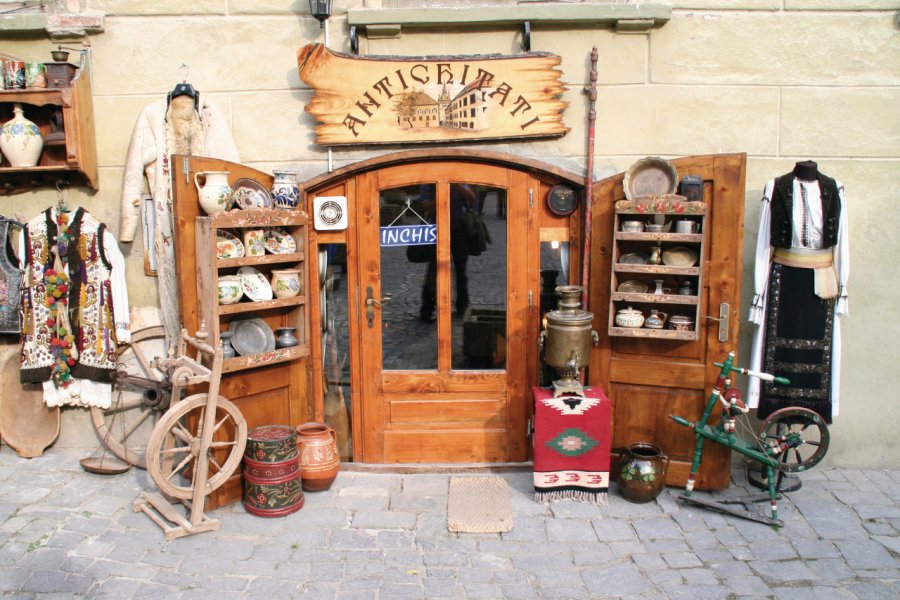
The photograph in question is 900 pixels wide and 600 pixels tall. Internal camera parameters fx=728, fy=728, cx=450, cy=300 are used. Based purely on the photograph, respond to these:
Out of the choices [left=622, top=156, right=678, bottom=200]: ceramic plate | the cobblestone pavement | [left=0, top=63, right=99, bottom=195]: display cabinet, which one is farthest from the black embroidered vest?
[left=0, top=63, right=99, bottom=195]: display cabinet

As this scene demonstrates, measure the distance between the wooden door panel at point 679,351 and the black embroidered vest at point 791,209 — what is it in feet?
0.83

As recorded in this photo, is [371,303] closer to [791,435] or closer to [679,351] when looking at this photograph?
[679,351]

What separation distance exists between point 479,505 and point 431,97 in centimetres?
267

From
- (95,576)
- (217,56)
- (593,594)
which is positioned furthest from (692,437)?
(217,56)

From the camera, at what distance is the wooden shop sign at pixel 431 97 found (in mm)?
4781

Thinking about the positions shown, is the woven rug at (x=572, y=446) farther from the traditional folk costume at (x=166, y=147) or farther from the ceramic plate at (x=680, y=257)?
the traditional folk costume at (x=166, y=147)

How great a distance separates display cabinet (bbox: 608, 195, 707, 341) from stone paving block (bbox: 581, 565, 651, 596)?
1.45m

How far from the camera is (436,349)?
5.12 m

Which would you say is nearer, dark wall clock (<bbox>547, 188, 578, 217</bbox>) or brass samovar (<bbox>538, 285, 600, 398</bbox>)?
brass samovar (<bbox>538, 285, 600, 398</bbox>)

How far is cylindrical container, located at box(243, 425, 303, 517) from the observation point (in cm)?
444

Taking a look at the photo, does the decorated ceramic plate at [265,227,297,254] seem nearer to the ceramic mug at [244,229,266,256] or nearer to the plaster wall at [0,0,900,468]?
the ceramic mug at [244,229,266,256]

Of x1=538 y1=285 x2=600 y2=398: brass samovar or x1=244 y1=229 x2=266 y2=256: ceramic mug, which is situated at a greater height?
x1=244 y1=229 x2=266 y2=256: ceramic mug

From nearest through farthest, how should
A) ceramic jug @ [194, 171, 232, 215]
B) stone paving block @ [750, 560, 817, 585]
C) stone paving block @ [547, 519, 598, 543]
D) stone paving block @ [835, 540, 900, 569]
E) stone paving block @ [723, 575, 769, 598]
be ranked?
stone paving block @ [723, 575, 769, 598] → stone paving block @ [750, 560, 817, 585] → stone paving block @ [835, 540, 900, 569] → stone paving block @ [547, 519, 598, 543] → ceramic jug @ [194, 171, 232, 215]

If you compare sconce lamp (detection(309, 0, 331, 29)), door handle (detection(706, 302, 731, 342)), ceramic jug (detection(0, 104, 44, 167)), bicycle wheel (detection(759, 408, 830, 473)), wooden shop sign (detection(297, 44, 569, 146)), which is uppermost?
sconce lamp (detection(309, 0, 331, 29))
